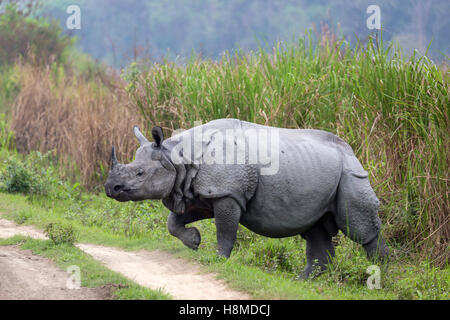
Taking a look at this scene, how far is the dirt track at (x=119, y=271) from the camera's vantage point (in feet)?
16.7

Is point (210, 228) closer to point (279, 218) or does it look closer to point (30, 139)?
point (279, 218)

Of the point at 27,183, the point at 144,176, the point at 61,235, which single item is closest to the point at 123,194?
the point at 144,176

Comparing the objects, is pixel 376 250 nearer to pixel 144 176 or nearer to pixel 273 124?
pixel 144 176

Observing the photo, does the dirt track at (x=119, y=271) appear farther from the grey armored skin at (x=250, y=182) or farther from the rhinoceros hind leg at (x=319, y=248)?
the rhinoceros hind leg at (x=319, y=248)

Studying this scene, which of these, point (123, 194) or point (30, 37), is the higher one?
point (30, 37)

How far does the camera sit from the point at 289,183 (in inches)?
229

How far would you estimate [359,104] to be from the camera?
8.00 m

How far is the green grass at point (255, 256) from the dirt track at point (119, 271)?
0.14 metres

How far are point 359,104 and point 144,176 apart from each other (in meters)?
3.47

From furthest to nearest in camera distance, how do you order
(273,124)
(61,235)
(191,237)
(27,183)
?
(27,183), (273,124), (61,235), (191,237)

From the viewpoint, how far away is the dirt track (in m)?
5.08

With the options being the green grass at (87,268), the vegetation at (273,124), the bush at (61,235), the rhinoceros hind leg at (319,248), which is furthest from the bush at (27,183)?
the rhinoceros hind leg at (319,248)
